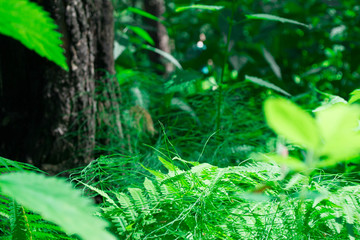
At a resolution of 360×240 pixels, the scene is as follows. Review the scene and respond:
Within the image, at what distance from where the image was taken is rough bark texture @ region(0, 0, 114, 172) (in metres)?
0.95

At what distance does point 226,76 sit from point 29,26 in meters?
1.80

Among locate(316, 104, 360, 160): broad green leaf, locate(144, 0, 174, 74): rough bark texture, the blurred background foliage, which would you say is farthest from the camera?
locate(144, 0, 174, 74): rough bark texture

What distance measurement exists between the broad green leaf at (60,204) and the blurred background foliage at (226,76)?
0.62 m

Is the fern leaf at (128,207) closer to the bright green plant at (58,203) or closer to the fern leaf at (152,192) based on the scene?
the fern leaf at (152,192)

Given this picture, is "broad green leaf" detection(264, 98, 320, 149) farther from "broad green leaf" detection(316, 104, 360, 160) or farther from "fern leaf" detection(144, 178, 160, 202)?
"fern leaf" detection(144, 178, 160, 202)

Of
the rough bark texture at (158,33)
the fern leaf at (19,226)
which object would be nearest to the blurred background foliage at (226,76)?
the rough bark texture at (158,33)

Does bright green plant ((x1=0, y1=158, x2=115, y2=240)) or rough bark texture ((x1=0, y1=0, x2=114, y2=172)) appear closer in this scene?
bright green plant ((x1=0, y1=158, x2=115, y2=240))

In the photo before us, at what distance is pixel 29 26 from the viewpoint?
251 mm

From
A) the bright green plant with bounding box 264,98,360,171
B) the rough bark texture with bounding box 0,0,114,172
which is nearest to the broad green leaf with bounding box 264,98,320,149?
the bright green plant with bounding box 264,98,360,171

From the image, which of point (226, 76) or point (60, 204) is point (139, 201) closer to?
point (60, 204)

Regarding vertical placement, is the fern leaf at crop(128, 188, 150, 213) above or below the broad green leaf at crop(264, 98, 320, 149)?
below

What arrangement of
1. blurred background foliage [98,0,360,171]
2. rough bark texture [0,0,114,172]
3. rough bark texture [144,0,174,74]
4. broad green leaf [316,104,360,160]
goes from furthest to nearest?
1. rough bark texture [144,0,174,74]
2. blurred background foliage [98,0,360,171]
3. rough bark texture [0,0,114,172]
4. broad green leaf [316,104,360,160]

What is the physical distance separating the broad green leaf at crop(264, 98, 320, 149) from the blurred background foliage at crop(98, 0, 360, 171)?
663mm

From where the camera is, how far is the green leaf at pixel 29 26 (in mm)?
250
